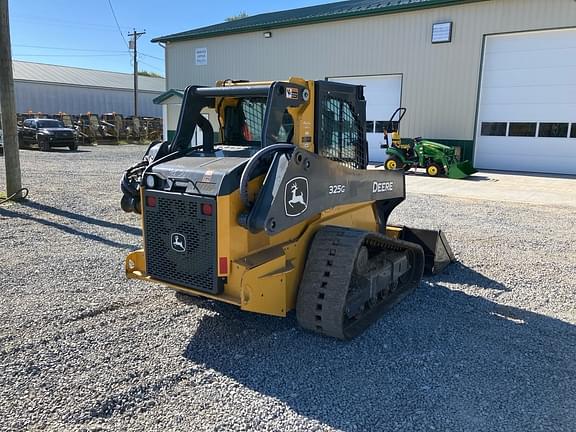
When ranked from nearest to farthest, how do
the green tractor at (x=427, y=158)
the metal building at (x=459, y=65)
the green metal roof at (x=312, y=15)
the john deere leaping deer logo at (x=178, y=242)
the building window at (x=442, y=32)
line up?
the john deere leaping deer logo at (x=178, y=242) → the green tractor at (x=427, y=158) → the metal building at (x=459, y=65) → the building window at (x=442, y=32) → the green metal roof at (x=312, y=15)

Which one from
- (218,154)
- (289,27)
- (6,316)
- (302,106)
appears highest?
(289,27)

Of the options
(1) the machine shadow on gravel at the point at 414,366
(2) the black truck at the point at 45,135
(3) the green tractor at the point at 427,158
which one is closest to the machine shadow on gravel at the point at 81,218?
(1) the machine shadow on gravel at the point at 414,366

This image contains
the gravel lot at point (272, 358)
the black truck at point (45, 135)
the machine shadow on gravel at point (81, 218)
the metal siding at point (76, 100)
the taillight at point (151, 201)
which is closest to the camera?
Answer: the gravel lot at point (272, 358)

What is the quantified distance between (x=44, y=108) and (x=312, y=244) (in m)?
43.1

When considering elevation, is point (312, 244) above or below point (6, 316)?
above

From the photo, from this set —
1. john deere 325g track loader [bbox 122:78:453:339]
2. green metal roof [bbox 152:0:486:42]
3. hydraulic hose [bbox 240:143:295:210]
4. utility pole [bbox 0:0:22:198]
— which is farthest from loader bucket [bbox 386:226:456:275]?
green metal roof [bbox 152:0:486:42]

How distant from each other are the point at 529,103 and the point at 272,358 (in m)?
16.6

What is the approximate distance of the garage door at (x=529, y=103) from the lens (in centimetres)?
1652

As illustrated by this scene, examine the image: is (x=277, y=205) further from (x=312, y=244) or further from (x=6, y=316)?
(x=6, y=316)

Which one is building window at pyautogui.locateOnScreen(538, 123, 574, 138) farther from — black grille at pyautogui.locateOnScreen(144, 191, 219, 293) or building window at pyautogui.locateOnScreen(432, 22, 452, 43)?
black grille at pyautogui.locateOnScreen(144, 191, 219, 293)

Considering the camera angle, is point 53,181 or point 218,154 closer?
point 218,154

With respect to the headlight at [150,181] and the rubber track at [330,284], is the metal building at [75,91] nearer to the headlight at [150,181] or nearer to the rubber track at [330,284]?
the headlight at [150,181]

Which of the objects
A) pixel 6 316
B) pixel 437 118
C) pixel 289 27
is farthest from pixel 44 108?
pixel 6 316

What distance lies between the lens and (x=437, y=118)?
61.6ft
